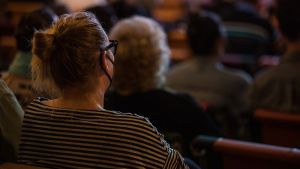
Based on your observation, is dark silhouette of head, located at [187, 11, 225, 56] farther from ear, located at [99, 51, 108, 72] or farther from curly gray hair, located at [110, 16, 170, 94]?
ear, located at [99, 51, 108, 72]

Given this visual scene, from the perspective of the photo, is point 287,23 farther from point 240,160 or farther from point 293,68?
point 240,160

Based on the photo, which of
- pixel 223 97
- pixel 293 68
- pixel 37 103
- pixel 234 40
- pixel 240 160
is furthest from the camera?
pixel 234 40

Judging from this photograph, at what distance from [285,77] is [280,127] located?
0.30 m

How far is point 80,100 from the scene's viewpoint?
141 cm

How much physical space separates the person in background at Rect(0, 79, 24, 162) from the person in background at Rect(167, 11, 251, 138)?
138cm

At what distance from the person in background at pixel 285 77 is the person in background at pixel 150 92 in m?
0.50

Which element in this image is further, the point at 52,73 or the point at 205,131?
the point at 205,131

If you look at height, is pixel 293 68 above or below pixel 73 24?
below

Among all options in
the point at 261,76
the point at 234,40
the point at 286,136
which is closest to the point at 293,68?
the point at 261,76

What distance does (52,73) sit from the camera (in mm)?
1408

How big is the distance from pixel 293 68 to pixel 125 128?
1.36 meters

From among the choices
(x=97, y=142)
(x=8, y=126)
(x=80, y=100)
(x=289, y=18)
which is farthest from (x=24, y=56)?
(x=289, y=18)

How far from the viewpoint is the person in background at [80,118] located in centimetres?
132

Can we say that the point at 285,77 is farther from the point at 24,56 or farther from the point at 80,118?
the point at 80,118
